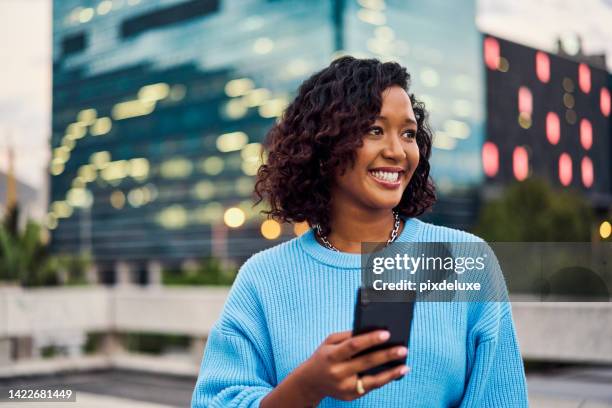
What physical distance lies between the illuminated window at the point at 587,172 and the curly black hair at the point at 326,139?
82.1 m

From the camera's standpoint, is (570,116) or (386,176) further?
(570,116)

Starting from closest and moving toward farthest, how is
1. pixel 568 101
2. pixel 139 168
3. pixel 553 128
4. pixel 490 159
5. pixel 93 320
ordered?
1. pixel 93 320
2. pixel 568 101
3. pixel 553 128
4. pixel 490 159
5. pixel 139 168

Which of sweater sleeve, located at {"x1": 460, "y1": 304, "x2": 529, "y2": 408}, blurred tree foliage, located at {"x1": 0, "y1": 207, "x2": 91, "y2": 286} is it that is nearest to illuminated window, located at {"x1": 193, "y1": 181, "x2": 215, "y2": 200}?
blurred tree foliage, located at {"x1": 0, "y1": 207, "x2": 91, "y2": 286}

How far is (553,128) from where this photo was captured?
8144 cm

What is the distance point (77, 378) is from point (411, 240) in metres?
8.65

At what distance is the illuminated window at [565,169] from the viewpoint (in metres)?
81.8

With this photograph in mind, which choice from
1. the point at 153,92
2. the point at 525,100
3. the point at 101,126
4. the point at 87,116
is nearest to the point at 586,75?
the point at 525,100

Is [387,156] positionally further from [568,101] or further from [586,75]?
[568,101]

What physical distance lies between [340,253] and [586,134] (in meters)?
75.0

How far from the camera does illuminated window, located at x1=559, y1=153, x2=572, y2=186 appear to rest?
81.8 meters

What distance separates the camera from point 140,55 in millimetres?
102375

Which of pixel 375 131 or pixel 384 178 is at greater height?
pixel 375 131

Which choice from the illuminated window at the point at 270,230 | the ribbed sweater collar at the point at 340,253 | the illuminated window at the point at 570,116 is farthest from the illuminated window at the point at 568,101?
the ribbed sweater collar at the point at 340,253

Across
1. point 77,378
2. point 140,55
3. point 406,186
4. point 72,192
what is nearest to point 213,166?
point 140,55
